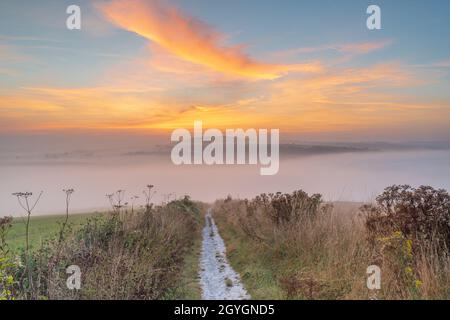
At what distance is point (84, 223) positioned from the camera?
34.6 ft

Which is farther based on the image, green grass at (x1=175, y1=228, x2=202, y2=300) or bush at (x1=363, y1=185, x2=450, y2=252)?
green grass at (x1=175, y1=228, x2=202, y2=300)

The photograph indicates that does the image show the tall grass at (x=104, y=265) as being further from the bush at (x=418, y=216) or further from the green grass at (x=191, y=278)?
the bush at (x=418, y=216)

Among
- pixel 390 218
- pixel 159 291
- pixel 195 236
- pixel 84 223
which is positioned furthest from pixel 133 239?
pixel 195 236

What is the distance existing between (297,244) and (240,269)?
1.90 meters

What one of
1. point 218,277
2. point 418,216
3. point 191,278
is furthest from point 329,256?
point 191,278

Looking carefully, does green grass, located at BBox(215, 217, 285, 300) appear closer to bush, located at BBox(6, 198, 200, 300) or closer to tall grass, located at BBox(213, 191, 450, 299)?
tall grass, located at BBox(213, 191, 450, 299)

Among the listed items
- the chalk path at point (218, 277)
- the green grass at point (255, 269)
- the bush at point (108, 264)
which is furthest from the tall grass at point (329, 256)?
the bush at point (108, 264)

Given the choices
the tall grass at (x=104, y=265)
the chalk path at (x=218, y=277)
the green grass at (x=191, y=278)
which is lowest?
the chalk path at (x=218, y=277)

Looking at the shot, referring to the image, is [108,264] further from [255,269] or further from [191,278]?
[255,269]

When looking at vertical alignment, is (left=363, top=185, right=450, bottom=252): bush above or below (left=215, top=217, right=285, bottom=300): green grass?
above

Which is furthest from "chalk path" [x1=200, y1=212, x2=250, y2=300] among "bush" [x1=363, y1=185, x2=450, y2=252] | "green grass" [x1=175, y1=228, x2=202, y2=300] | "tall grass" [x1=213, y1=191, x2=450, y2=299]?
"bush" [x1=363, y1=185, x2=450, y2=252]

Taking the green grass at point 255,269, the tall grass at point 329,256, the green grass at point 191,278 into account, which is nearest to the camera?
the tall grass at point 329,256
